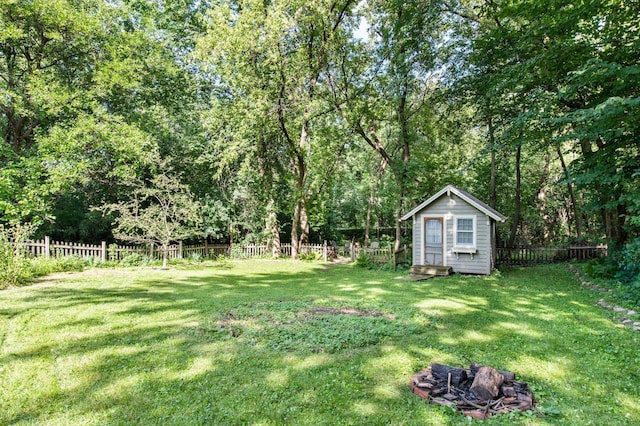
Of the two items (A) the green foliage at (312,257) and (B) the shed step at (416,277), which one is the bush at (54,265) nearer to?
(A) the green foliage at (312,257)

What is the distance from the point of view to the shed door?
13.1 meters

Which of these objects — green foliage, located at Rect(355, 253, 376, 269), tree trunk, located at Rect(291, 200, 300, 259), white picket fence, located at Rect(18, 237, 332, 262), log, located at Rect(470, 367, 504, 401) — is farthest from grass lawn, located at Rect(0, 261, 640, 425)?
tree trunk, located at Rect(291, 200, 300, 259)

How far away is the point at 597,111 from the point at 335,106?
36.6 ft

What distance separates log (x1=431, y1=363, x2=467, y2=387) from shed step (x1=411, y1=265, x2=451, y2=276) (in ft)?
29.9

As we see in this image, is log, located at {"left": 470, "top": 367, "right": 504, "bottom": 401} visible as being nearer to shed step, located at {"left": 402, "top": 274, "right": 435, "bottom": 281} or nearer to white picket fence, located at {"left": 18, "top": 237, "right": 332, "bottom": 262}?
shed step, located at {"left": 402, "top": 274, "right": 435, "bottom": 281}

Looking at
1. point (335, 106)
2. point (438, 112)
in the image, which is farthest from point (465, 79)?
point (335, 106)

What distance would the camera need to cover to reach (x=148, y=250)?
15070mm

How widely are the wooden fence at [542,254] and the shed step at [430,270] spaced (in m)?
4.15

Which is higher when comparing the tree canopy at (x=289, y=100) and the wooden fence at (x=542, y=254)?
the tree canopy at (x=289, y=100)

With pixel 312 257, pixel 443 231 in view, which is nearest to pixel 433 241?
pixel 443 231

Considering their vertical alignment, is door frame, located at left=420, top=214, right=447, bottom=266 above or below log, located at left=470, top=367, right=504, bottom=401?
above

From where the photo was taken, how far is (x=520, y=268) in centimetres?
1430

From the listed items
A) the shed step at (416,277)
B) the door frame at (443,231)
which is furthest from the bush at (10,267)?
the door frame at (443,231)

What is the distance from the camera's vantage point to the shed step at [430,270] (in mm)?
12466
